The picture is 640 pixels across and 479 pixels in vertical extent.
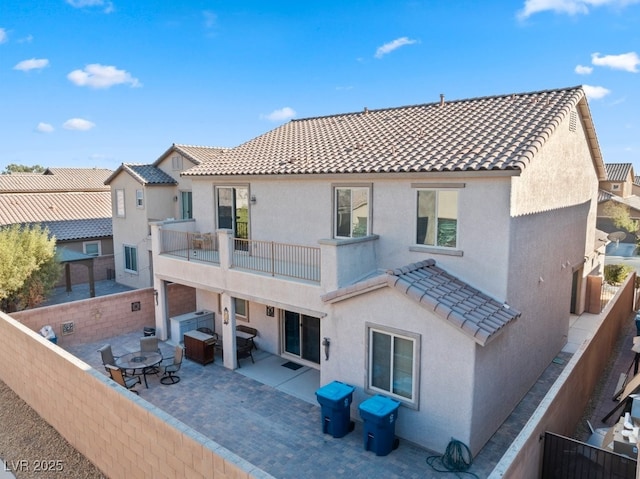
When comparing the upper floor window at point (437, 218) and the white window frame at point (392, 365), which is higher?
the upper floor window at point (437, 218)

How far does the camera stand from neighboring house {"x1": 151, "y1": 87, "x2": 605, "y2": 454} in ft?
32.8

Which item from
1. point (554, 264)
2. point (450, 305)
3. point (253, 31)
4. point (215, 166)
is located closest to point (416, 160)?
point (450, 305)

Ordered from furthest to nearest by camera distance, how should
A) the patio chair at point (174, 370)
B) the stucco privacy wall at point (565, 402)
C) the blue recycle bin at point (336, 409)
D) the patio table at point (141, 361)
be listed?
the patio chair at point (174, 370) < the patio table at point (141, 361) < the blue recycle bin at point (336, 409) < the stucco privacy wall at point (565, 402)

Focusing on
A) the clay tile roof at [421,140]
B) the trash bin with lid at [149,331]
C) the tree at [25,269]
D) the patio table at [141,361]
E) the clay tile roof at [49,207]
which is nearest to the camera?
the clay tile roof at [421,140]

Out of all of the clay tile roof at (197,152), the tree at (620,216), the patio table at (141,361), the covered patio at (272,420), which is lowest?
the covered patio at (272,420)

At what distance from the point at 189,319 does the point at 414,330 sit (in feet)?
33.3

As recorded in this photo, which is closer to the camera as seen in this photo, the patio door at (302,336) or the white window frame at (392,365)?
the white window frame at (392,365)

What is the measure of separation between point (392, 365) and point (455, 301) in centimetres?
219

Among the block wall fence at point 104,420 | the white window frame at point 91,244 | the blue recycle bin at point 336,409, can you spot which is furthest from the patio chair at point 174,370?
the white window frame at point 91,244

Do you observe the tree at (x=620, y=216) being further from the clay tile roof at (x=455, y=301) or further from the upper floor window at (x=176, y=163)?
the upper floor window at (x=176, y=163)

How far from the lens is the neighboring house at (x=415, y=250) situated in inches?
393

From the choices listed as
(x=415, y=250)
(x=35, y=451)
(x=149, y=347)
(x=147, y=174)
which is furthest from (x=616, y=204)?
(x=35, y=451)

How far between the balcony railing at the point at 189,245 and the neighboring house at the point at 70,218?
910cm

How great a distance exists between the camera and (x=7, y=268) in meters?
18.4
